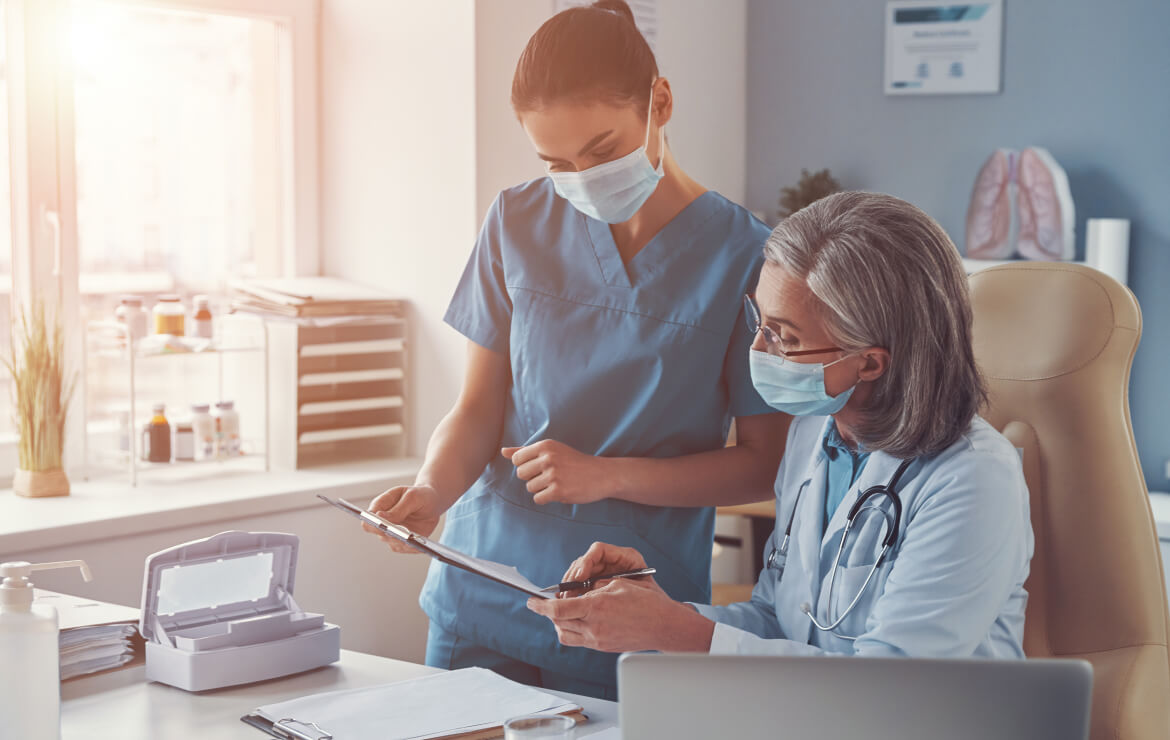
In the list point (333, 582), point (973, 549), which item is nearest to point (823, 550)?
point (973, 549)

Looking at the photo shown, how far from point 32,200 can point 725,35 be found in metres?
1.98

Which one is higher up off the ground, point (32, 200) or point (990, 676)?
point (32, 200)

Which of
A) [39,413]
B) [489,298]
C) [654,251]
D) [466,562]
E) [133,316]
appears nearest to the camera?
[466,562]

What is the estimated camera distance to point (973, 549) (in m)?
1.21

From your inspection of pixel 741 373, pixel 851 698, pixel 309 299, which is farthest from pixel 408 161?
pixel 851 698

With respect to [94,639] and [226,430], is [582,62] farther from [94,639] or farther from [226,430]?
[226,430]

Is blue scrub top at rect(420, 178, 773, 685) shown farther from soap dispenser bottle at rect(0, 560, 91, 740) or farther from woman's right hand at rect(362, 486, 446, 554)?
soap dispenser bottle at rect(0, 560, 91, 740)

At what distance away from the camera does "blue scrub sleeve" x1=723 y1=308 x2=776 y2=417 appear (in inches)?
63.2

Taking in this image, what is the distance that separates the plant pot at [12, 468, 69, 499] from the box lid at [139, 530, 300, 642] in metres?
0.96

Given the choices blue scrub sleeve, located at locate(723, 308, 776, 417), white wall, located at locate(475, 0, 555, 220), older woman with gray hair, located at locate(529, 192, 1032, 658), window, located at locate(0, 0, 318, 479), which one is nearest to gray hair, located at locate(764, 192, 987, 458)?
older woman with gray hair, located at locate(529, 192, 1032, 658)

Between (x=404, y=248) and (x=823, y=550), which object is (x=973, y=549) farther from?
(x=404, y=248)

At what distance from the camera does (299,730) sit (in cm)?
122

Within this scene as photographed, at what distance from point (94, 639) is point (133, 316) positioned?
110 centimetres

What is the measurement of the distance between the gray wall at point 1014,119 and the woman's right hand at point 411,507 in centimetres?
219
